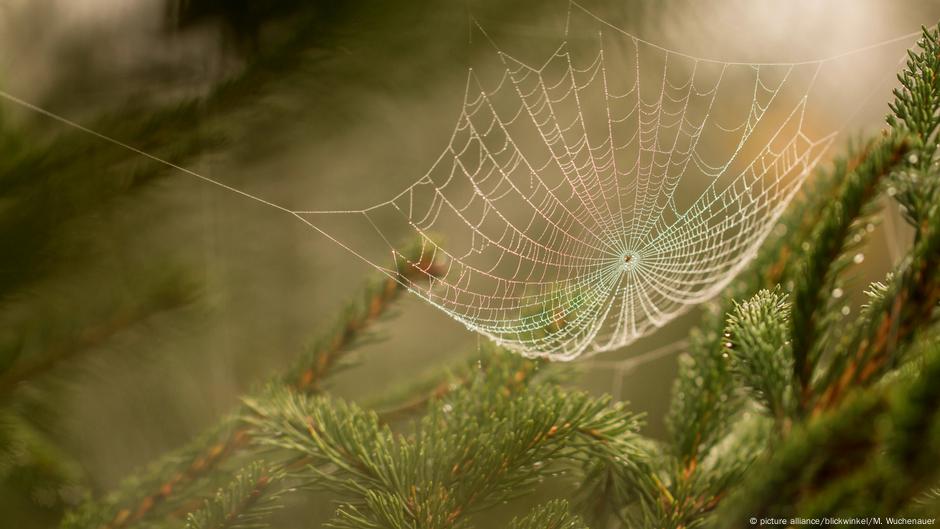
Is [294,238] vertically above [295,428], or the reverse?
[294,238]

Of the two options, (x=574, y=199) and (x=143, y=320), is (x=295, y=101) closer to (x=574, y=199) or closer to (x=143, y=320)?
(x=143, y=320)

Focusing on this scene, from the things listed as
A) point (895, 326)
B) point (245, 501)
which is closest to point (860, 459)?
point (895, 326)

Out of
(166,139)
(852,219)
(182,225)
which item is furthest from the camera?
(182,225)

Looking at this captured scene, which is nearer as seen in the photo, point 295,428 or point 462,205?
point 295,428

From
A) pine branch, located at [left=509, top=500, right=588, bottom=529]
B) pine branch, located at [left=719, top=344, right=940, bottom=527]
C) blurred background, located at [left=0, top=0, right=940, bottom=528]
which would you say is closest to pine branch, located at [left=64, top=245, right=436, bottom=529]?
blurred background, located at [left=0, top=0, right=940, bottom=528]

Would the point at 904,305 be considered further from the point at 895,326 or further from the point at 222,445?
the point at 222,445

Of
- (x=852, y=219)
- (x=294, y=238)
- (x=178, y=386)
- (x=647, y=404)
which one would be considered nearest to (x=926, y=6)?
(x=647, y=404)

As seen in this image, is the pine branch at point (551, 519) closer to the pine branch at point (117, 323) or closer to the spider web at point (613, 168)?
the pine branch at point (117, 323)
